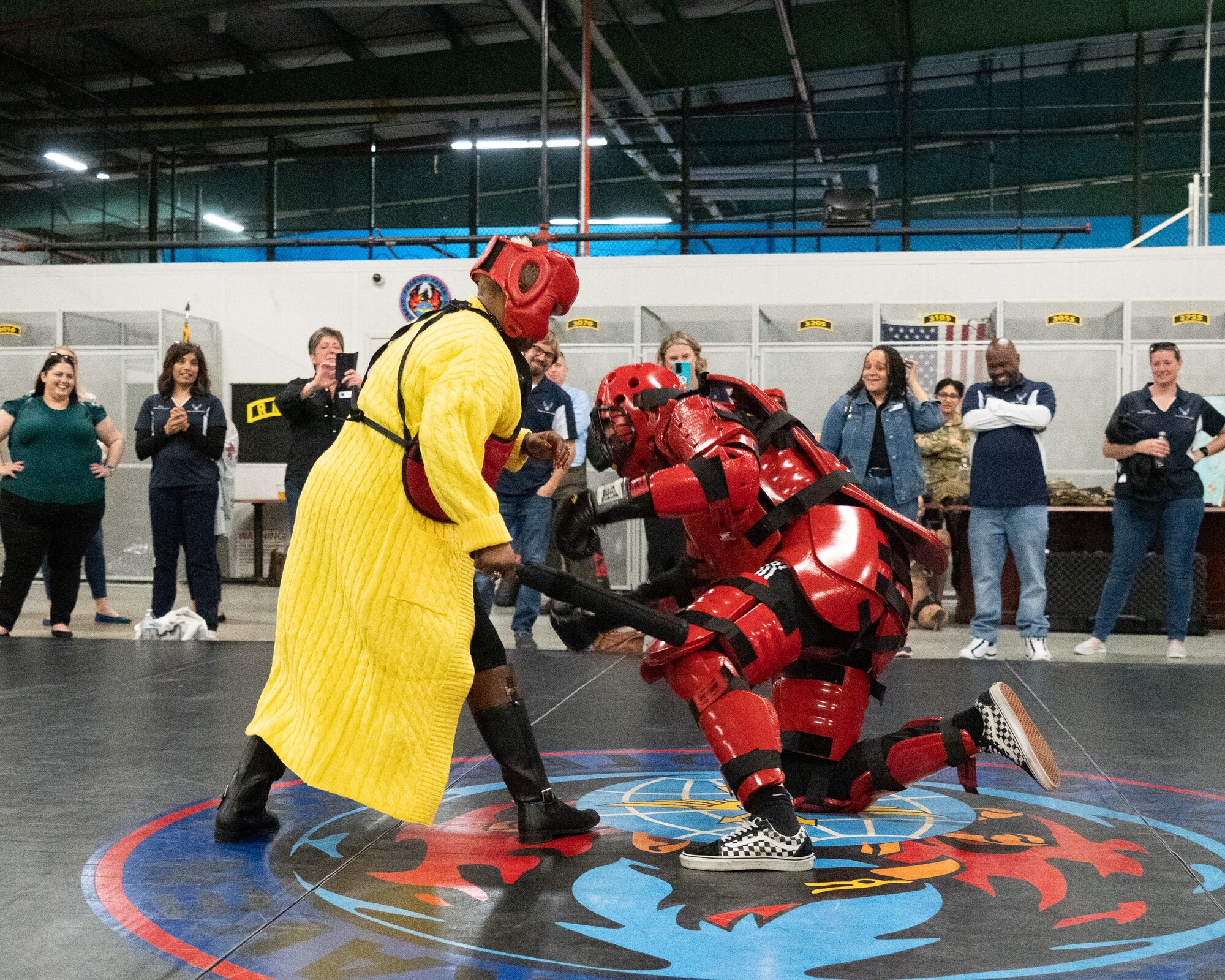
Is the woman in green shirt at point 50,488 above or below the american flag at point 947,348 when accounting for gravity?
below

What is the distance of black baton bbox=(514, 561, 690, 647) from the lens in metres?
2.36

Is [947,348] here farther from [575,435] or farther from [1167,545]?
[575,435]

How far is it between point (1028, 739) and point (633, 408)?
1.20 metres

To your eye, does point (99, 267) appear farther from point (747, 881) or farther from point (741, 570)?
point (747, 881)

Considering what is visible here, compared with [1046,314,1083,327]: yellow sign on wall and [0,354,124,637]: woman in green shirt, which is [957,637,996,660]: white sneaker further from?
[0,354,124,637]: woman in green shirt

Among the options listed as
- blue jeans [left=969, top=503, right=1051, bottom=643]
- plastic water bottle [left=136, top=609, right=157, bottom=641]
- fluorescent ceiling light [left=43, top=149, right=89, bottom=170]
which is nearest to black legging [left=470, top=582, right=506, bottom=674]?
blue jeans [left=969, top=503, right=1051, bottom=643]

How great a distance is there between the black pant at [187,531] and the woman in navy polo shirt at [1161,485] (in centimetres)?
464

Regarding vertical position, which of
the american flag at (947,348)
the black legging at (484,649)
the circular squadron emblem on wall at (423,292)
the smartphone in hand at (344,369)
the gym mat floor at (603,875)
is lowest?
the gym mat floor at (603,875)

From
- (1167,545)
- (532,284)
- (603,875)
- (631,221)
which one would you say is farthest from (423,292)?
(603,875)

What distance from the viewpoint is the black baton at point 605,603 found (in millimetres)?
2357

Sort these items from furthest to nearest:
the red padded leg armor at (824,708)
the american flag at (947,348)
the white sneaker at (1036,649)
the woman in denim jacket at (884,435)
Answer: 1. the american flag at (947,348)
2. the white sneaker at (1036,649)
3. the woman in denim jacket at (884,435)
4. the red padded leg armor at (824,708)

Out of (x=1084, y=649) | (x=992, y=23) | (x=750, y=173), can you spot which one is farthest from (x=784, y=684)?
(x=750, y=173)

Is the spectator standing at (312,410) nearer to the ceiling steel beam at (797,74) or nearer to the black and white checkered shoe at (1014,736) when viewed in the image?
the black and white checkered shoe at (1014,736)

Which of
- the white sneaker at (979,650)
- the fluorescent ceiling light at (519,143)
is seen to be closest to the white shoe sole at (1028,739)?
the white sneaker at (979,650)
